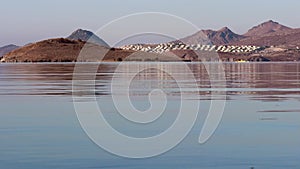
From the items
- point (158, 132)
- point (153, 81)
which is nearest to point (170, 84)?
point (153, 81)

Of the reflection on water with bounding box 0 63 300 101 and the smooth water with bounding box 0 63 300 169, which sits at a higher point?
the reflection on water with bounding box 0 63 300 101

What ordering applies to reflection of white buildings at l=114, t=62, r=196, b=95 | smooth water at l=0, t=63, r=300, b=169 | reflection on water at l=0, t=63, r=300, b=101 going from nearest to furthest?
smooth water at l=0, t=63, r=300, b=169
reflection on water at l=0, t=63, r=300, b=101
reflection of white buildings at l=114, t=62, r=196, b=95

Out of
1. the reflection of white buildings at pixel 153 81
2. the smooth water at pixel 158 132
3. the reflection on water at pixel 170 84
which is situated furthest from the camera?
the reflection of white buildings at pixel 153 81

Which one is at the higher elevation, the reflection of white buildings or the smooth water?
the reflection of white buildings

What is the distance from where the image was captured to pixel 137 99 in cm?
2941

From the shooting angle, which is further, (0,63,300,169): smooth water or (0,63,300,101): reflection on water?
(0,63,300,101): reflection on water

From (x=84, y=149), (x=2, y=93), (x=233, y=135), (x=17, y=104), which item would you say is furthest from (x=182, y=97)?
(x=84, y=149)

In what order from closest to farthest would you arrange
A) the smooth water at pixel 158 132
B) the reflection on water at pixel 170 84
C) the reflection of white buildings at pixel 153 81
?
the smooth water at pixel 158 132 < the reflection on water at pixel 170 84 < the reflection of white buildings at pixel 153 81

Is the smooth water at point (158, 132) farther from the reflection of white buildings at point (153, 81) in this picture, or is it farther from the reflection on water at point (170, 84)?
the reflection of white buildings at point (153, 81)

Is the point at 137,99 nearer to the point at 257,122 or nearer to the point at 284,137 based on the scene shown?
the point at 257,122

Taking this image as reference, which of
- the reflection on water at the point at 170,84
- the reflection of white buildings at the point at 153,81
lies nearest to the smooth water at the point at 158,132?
the reflection on water at the point at 170,84

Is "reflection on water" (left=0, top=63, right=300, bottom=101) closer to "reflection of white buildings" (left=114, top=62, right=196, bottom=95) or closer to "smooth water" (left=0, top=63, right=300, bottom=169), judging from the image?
"reflection of white buildings" (left=114, top=62, right=196, bottom=95)

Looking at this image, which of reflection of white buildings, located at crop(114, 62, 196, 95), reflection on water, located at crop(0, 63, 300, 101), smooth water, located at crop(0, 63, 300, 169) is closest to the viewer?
smooth water, located at crop(0, 63, 300, 169)

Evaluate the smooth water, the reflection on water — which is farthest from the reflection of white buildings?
the smooth water
